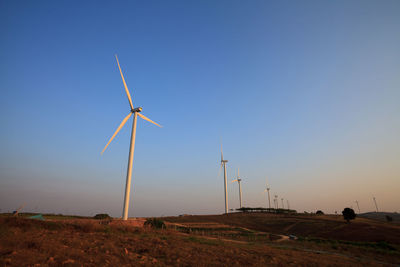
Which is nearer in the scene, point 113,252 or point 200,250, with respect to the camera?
point 113,252

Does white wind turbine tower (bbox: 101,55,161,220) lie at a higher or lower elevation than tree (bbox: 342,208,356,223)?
higher

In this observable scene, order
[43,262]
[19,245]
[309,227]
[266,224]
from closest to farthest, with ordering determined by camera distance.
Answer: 1. [43,262]
2. [19,245]
3. [309,227]
4. [266,224]

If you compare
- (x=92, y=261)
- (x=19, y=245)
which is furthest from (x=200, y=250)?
(x=19, y=245)

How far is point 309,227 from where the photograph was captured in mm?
64750

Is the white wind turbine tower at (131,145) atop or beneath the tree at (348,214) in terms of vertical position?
atop

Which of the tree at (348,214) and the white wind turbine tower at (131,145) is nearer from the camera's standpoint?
the white wind turbine tower at (131,145)

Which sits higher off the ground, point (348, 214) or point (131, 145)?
point (131, 145)

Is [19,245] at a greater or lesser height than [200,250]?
greater

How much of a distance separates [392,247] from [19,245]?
48773 mm

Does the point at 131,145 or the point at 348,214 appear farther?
the point at 348,214

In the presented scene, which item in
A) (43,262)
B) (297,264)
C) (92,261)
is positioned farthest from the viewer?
(297,264)

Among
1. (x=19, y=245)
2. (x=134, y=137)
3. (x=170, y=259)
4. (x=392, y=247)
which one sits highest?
(x=134, y=137)

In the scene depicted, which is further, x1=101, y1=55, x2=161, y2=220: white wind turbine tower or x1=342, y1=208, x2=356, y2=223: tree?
x1=342, y1=208, x2=356, y2=223: tree

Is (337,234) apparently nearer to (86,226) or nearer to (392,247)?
(392,247)
